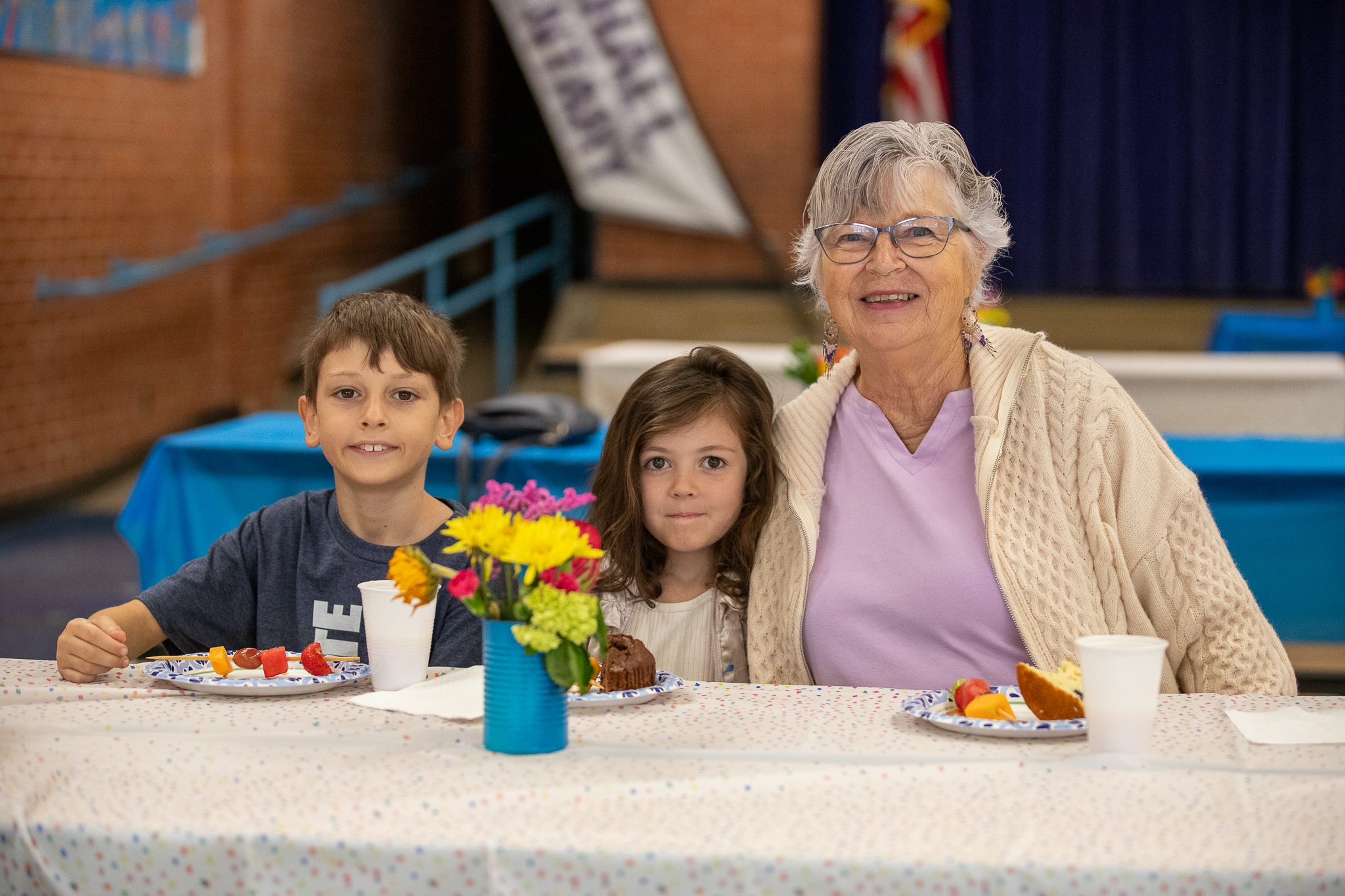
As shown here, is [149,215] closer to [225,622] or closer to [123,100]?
[123,100]

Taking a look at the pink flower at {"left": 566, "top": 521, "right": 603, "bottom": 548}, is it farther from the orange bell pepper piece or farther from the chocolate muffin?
the orange bell pepper piece

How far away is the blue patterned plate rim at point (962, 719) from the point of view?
3.88 feet

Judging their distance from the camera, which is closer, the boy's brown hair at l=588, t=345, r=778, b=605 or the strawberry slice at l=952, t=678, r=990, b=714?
the strawberry slice at l=952, t=678, r=990, b=714

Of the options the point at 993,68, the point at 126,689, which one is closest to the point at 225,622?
the point at 126,689

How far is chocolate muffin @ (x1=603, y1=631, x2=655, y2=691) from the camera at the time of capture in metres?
1.32

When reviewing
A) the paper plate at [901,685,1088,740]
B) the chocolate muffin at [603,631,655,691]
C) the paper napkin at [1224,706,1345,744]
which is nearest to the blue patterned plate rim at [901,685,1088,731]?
the paper plate at [901,685,1088,740]

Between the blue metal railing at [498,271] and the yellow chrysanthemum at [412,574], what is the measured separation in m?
4.81

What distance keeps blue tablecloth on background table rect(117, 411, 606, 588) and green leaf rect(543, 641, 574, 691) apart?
212 cm

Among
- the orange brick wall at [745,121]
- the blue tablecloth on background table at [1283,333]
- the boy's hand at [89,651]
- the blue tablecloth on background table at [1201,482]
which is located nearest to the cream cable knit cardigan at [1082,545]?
the boy's hand at [89,651]

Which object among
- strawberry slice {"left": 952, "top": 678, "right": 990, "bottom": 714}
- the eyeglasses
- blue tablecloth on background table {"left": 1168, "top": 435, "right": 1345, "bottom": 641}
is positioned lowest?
blue tablecloth on background table {"left": 1168, "top": 435, "right": 1345, "bottom": 641}

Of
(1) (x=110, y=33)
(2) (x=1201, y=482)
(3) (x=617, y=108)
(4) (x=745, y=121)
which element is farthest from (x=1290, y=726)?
(4) (x=745, y=121)

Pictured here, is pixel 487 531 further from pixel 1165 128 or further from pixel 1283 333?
pixel 1165 128

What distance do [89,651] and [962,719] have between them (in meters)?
0.94

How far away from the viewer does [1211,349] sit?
701 centimetres
